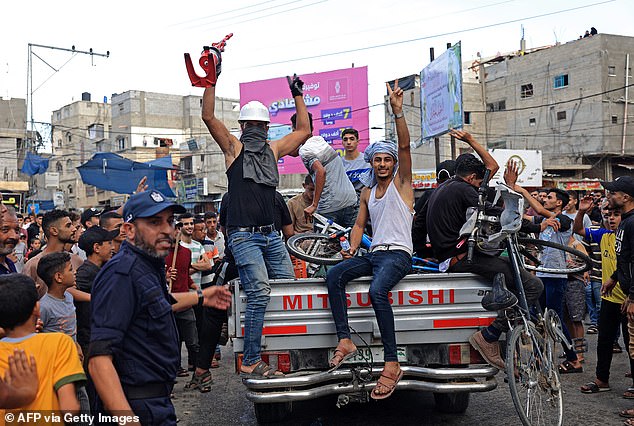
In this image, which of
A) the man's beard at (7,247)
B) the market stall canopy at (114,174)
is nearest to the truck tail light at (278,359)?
the man's beard at (7,247)

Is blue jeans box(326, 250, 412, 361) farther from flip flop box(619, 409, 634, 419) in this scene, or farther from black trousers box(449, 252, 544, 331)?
flip flop box(619, 409, 634, 419)

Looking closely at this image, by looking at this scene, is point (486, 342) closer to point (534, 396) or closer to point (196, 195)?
point (534, 396)

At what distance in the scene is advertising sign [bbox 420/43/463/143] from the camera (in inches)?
870

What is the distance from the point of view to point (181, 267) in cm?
810

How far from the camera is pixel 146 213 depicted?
322 centimetres

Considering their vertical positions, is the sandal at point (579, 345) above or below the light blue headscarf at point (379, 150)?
below

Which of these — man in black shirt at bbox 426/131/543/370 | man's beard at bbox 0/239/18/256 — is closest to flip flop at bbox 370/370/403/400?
man in black shirt at bbox 426/131/543/370

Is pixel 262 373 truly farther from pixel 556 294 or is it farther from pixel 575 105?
pixel 575 105

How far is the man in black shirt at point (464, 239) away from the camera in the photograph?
520 centimetres

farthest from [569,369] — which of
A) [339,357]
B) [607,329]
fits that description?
[339,357]

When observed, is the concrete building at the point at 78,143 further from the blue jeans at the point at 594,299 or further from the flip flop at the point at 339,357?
the flip flop at the point at 339,357

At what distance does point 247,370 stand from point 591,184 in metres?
31.1

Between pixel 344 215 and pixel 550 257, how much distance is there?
279 cm

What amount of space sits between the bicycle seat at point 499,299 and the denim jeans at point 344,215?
8.99ft
